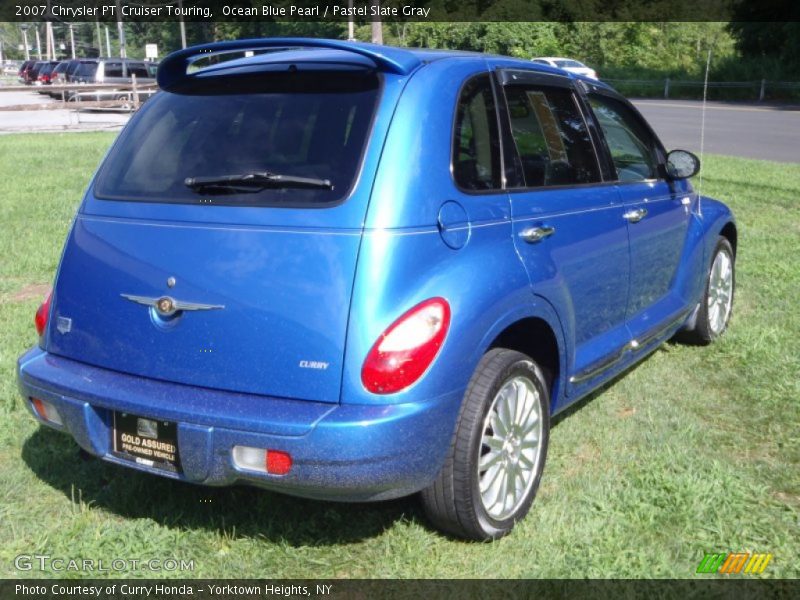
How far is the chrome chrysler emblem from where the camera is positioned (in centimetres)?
293

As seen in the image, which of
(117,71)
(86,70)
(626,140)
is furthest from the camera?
(86,70)

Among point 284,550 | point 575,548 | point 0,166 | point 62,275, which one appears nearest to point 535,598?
point 575,548

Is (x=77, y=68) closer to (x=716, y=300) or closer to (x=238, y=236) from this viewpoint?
(x=716, y=300)

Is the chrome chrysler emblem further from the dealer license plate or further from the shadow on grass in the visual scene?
the shadow on grass

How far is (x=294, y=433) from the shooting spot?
2.75 m

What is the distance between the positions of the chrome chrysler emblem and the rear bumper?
26 cm

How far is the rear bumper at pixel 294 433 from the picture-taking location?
2.75 m

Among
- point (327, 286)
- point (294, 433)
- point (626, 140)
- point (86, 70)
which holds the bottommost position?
point (294, 433)

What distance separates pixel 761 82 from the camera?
37.9 metres

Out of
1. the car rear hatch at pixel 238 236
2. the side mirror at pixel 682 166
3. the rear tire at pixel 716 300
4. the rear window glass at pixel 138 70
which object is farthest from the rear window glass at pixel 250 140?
the rear window glass at pixel 138 70

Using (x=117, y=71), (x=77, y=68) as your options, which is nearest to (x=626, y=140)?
(x=117, y=71)

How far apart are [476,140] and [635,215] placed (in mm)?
1363

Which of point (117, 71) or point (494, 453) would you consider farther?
point (117, 71)
